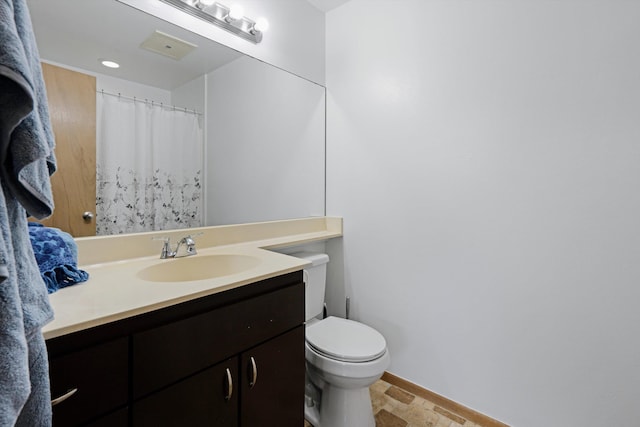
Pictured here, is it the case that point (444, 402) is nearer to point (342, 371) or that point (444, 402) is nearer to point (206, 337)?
point (342, 371)

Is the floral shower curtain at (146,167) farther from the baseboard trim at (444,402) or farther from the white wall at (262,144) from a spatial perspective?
the baseboard trim at (444,402)

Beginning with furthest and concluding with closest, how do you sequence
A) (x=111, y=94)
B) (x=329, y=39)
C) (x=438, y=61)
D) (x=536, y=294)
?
(x=329, y=39)
(x=438, y=61)
(x=536, y=294)
(x=111, y=94)

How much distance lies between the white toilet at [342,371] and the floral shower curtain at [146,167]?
27.9 inches

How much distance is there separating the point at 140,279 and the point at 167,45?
1046mm

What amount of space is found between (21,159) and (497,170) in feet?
5.22

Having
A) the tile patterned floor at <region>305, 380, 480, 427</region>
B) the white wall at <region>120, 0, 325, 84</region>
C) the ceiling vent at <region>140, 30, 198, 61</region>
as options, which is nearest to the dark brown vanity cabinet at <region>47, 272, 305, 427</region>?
the tile patterned floor at <region>305, 380, 480, 427</region>

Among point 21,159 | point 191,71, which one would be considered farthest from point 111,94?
point 21,159

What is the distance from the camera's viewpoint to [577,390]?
1.19 m

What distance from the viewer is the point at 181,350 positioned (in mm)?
792

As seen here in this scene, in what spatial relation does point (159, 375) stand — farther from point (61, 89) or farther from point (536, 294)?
point (536, 294)

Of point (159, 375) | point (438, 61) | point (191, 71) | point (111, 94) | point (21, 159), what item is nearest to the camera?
point (21, 159)

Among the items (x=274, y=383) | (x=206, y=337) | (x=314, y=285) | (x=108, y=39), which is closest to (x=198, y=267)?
(x=206, y=337)

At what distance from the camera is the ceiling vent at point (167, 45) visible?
1242 mm

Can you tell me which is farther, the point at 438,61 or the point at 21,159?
the point at 438,61
